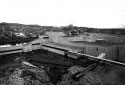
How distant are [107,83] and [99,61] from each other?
2.45 m

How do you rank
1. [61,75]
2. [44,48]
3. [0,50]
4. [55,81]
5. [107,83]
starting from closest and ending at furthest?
[107,83], [55,81], [61,75], [0,50], [44,48]

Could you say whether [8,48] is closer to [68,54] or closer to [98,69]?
[68,54]

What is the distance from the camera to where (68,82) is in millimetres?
8195

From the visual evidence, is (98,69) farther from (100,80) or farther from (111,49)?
(111,49)

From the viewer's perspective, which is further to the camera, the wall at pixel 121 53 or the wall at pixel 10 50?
the wall at pixel 10 50

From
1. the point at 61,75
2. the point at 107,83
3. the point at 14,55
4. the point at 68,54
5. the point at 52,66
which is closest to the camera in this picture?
the point at 107,83

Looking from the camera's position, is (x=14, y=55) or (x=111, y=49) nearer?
(x=111, y=49)

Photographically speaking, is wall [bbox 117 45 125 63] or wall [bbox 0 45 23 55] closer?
wall [bbox 117 45 125 63]

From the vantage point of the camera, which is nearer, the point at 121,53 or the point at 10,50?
the point at 121,53

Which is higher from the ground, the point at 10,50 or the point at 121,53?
the point at 121,53

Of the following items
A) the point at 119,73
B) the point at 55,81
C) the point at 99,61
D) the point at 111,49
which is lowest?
the point at 55,81

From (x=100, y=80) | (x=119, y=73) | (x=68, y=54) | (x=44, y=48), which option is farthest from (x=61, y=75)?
(x=44, y=48)

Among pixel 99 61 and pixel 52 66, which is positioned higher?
pixel 99 61

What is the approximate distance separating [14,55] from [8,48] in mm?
1458
